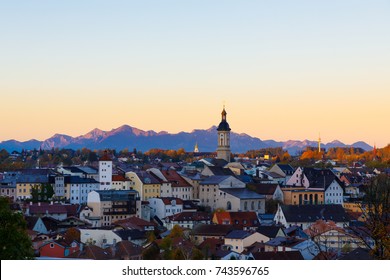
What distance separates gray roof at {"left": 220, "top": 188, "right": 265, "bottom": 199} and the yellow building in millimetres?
2707

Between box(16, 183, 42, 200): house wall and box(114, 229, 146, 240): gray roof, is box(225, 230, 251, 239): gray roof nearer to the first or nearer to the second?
box(114, 229, 146, 240): gray roof

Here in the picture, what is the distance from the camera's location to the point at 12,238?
28.0 feet

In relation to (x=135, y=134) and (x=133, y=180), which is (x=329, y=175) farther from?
(x=135, y=134)

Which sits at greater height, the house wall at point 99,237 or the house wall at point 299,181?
the house wall at point 299,181

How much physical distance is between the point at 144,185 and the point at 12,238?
2450 cm

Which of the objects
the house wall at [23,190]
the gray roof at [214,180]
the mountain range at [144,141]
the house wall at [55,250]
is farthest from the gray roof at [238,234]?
the mountain range at [144,141]

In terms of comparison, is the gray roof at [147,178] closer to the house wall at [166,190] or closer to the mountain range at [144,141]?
the house wall at [166,190]

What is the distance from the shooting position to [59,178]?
34781 millimetres

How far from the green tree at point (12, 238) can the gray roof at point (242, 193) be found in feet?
75.8

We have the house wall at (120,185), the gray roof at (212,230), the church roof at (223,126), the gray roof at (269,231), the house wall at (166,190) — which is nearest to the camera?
the gray roof at (269,231)

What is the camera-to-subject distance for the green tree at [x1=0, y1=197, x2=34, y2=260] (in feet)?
27.7

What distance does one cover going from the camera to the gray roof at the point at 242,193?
31858 mm

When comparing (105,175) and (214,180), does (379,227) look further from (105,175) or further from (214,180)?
(105,175)

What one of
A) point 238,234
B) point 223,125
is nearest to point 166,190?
point 238,234
